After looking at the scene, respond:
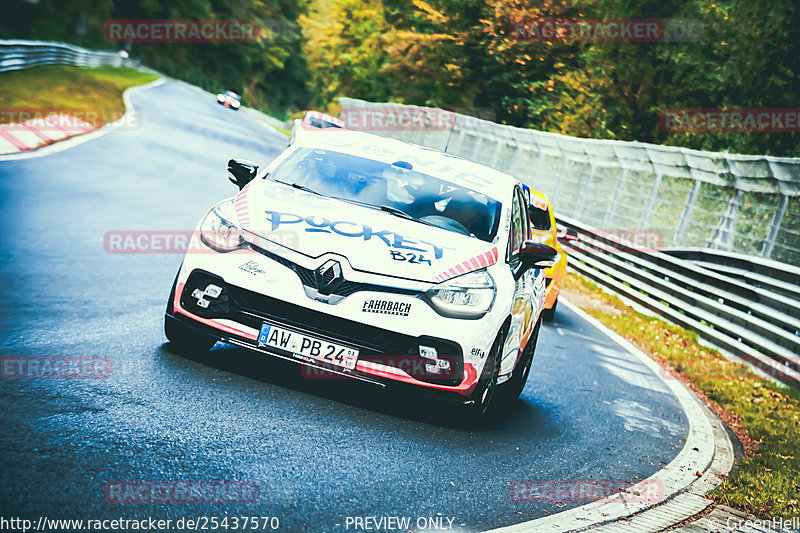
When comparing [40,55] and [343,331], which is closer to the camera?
[343,331]

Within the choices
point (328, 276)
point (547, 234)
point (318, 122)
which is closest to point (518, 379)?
point (328, 276)

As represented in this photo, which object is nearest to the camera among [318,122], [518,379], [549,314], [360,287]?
[360,287]

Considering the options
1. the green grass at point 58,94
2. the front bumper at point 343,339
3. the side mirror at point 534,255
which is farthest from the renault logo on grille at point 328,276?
the green grass at point 58,94

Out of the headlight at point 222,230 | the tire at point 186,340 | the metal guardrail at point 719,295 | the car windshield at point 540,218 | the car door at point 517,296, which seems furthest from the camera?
the car windshield at point 540,218

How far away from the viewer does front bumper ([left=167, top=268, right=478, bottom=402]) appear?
6227 millimetres

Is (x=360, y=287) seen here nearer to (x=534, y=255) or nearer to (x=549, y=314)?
(x=534, y=255)

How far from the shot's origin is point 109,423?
5.44 meters

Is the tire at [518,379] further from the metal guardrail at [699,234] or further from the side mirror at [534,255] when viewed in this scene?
the metal guardrail at [699,234]

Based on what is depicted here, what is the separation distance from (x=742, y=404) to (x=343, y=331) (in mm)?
5960

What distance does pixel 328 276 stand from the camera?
20.5 ft

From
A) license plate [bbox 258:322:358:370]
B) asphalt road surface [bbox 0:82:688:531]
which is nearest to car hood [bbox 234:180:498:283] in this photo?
license plate [bbox 258:322:358:370]

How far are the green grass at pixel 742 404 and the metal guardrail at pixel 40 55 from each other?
25.4m

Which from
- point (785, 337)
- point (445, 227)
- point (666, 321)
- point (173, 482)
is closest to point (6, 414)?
point (173, 482)

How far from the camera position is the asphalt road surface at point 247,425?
15.7ft
